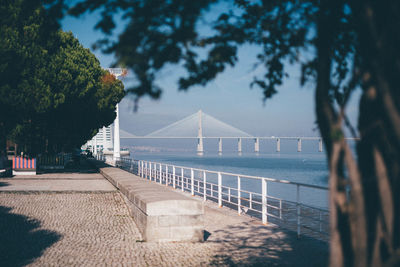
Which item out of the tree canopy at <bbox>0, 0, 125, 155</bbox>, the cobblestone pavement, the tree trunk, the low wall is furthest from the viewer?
the tree canopy at <bbox>0, 0, 125, 155</bbox>

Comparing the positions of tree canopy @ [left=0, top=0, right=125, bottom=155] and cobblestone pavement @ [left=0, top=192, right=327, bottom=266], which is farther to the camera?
tree canopy @ [left=0, top=0, right=125, bottom=155]

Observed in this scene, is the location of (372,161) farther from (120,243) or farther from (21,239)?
(21,239)

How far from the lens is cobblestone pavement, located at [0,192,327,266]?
20.5 ft

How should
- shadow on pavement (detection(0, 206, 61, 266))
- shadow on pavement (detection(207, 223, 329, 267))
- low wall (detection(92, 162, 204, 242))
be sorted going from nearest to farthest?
shadow on pavement (detection(207, 223, 329, 267)) < shadow on pavement (detection(0, 206, 61, 266)) < low wall (detection(92, 162, 204, 242))

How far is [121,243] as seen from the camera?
7484mm

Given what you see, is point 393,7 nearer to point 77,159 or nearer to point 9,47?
point 9,47

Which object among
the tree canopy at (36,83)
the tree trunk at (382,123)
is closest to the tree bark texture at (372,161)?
the tree trunk at (382,123)

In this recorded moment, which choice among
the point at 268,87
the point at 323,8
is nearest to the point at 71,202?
the point at 268,87

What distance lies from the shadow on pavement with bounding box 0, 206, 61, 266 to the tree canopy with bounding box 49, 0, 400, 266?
164 inches

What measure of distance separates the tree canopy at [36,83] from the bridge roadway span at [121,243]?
32.4ft

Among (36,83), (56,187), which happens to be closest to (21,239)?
(56,187)

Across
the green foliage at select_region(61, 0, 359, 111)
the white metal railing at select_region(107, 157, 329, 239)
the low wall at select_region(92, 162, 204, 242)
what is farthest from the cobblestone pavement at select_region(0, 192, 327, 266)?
the green foliage at select_region(61, 0, 359, 111)

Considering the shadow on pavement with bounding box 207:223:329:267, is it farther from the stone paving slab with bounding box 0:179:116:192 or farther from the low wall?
the stone paving slab with bounding box 0:179:116:192

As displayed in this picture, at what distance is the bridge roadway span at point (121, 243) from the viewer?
20.6ft
